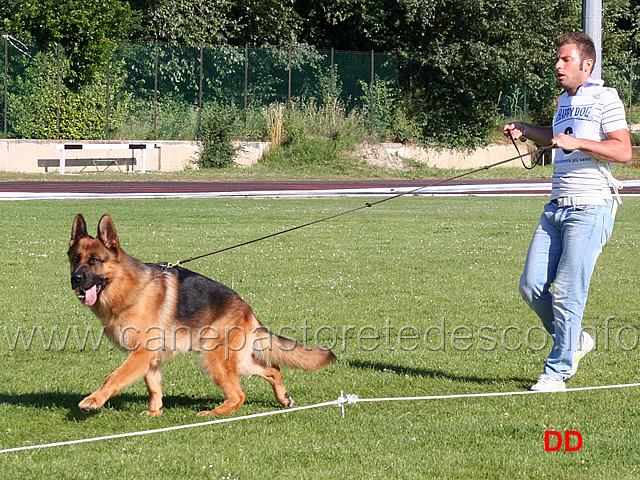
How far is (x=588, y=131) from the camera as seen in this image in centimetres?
561

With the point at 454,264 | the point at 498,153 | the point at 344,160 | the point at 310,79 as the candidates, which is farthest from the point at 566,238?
the point at 498,153

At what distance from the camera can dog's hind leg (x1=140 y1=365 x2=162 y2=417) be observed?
17.7 ft

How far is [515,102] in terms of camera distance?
121ft

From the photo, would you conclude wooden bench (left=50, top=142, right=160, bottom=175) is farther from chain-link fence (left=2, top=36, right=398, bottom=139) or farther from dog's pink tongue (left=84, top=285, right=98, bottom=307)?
dog's pink tongue (left=84, top=285, right=98, bottom=307)

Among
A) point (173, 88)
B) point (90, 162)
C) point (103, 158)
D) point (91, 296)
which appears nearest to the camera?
point (91, 296)

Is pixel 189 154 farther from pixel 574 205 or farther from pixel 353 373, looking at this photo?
pixel 574 205

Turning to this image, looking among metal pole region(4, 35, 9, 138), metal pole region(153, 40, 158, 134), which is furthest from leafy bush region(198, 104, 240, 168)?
metal pole region(4, 35, 9, 138)

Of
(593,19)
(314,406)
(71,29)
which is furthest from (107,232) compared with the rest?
(71,29)

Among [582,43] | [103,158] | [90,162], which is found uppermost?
[582,43]

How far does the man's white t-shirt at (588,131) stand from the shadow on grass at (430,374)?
1348mm

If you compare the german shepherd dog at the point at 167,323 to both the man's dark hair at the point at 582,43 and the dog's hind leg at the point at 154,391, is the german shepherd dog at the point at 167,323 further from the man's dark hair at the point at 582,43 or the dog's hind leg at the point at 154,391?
the man's dark hair at the point at 582,43

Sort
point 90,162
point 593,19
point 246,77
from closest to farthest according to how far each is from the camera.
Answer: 1. point 593,19
2. point 90,162
3. point 246,77

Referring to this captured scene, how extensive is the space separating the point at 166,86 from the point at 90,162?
438 cm

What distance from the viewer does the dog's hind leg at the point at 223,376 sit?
5.31 meters
